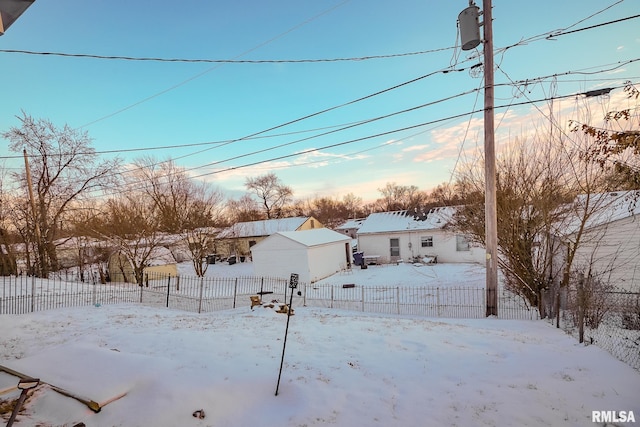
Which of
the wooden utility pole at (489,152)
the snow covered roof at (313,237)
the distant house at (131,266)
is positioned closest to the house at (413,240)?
the snow covered roof at (313,237)

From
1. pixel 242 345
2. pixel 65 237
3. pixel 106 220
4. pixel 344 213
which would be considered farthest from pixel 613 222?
pixel 344 213

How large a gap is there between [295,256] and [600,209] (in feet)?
50.9

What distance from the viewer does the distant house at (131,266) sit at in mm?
21266

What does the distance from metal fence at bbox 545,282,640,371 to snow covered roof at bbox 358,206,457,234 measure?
16.0m

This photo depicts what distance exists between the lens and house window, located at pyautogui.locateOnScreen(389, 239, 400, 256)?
26.9 meters

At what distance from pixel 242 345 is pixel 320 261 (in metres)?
15.6

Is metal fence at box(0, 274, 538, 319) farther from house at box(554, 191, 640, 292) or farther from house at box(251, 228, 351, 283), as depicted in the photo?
house at box(251, 228, 351, 283)

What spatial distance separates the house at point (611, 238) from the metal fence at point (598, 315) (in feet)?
5.82

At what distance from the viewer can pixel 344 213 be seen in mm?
77938

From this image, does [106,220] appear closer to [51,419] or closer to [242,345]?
[242,345]

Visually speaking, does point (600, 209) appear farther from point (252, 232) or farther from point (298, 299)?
point (252, 232)

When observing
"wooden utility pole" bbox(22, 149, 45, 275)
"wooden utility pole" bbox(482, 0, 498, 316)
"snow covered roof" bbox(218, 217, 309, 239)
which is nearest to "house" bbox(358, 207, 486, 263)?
"snow covered roof" bbox(218, 217, 309, 239)

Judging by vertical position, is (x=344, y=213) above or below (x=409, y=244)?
above

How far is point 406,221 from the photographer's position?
27547mm
